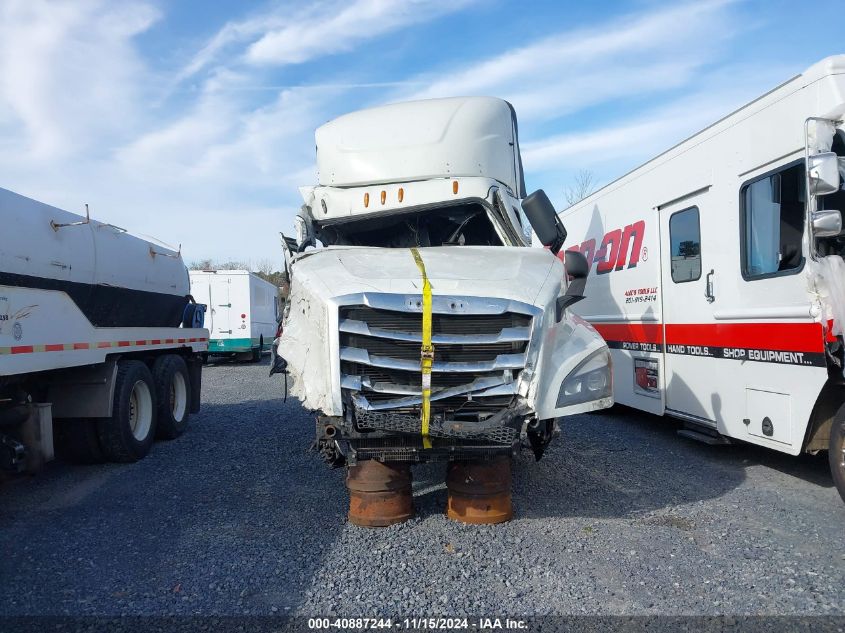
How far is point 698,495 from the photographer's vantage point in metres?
5.75

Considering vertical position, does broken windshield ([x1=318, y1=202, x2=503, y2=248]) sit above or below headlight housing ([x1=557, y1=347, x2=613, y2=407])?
above

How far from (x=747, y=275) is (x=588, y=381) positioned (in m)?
2.47

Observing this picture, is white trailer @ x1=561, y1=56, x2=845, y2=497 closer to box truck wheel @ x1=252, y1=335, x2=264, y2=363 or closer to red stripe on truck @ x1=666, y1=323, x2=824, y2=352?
red stripe on truck @ x1=666, y1=323, x2=824, y2=352

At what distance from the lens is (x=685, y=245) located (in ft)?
24.1

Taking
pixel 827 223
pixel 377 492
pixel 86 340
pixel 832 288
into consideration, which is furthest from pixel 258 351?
pixel 827 223

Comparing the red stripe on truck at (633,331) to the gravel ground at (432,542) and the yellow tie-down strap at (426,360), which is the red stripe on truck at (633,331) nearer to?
the gravel ground at (432,542)

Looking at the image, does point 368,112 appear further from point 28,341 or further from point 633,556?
point 633,556

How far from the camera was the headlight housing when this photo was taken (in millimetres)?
4594

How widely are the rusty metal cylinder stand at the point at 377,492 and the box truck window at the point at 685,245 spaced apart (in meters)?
4.03

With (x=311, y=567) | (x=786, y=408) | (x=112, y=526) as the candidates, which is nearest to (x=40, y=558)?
(x=112, y=526)

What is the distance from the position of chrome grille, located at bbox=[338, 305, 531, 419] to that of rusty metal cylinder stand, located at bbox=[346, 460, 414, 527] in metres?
0.69

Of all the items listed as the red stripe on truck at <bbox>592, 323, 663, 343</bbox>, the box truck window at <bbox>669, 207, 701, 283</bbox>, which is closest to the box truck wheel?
the red stripe on truck at <bbox>592, 323, 663, 343</bbox>

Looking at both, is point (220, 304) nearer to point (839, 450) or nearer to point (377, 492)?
point (377, 492)

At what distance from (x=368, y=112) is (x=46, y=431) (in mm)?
4258
